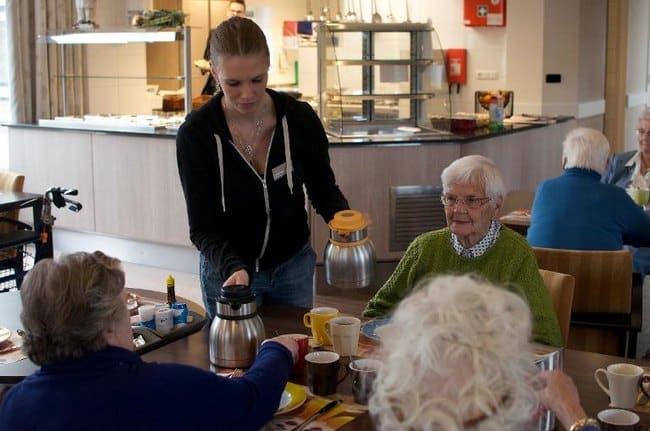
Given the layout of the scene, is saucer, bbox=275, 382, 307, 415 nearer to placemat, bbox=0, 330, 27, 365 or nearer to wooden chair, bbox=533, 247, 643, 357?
placemat, bbox=0, 330, 27, 365

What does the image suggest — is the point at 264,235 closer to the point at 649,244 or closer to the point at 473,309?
the point at 473,309

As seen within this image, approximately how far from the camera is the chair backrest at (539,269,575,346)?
2.43 m

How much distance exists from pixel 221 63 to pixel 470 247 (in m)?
0.79

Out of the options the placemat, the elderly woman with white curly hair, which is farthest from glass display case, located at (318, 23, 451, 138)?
the elderly woman with white curly hair

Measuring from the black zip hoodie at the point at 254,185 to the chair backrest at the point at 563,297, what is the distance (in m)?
0.60

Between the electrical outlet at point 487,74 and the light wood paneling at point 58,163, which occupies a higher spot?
the electrical outlet at point 487,74

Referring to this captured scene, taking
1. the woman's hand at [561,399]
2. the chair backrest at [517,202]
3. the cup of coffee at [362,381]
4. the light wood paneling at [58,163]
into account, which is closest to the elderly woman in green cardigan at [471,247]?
the cup of coffee at [362,381]

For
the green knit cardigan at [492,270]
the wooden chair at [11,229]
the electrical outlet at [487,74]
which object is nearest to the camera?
the green knit cardigan at [492,270]

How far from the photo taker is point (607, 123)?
8742 millimetres

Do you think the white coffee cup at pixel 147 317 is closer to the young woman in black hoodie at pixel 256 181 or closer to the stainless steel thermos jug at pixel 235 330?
the young woman in black hoodie at pixel 256 181

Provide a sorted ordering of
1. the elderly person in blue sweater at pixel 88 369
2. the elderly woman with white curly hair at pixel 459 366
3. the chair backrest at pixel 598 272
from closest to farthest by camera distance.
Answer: the elderly woman with white curly hair at pixel 459 366, the elderly person in blue sweater at pixel 88 369, the chair backrest at pixel 598 272

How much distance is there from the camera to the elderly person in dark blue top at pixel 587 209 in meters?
3.36

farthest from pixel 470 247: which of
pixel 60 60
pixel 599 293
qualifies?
pixel 60 60

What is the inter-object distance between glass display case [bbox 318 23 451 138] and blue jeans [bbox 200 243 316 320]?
3097 millimetres
